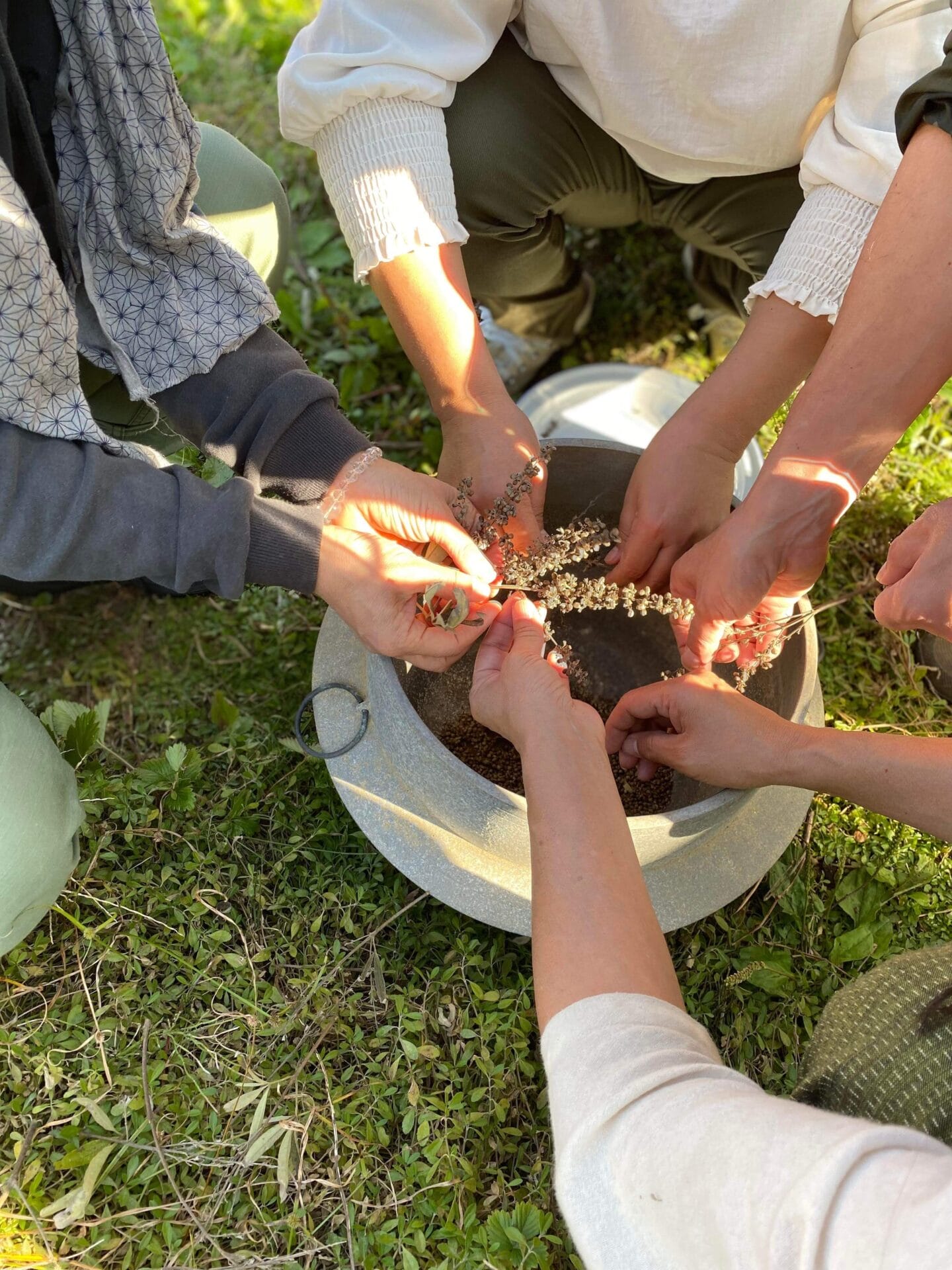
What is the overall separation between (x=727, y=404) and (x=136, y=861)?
1.39 m

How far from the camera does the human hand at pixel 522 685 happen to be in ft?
4.19

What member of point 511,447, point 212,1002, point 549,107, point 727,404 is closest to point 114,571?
point 511,447

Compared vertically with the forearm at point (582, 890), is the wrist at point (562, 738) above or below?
above

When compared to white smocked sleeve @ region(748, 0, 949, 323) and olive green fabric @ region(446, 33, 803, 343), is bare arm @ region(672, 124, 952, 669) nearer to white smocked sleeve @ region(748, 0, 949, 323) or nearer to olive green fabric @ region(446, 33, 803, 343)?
white smocked sleeve @ region(748, 0, 949, 323)

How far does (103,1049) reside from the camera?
1.65 meters

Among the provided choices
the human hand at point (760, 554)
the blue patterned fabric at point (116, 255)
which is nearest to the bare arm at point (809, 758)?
the human hand at point (760, 554)

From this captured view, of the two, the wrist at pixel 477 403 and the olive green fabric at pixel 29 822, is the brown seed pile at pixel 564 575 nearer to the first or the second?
the wrist at pixel 477 403

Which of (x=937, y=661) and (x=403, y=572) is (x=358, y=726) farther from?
(x=937, y=661)

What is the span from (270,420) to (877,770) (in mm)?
1113

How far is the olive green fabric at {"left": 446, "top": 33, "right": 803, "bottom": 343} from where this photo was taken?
68.5 inches

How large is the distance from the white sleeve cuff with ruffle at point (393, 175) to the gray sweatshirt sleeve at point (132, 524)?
0.49m

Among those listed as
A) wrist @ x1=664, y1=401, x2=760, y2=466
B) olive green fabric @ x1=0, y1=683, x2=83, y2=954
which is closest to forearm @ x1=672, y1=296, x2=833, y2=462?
wrist @ x1=664, y1=401, x2=760, y2=466

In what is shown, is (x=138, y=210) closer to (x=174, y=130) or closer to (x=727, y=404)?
(x=174, y=130)

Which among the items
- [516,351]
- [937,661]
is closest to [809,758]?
[937,661]
